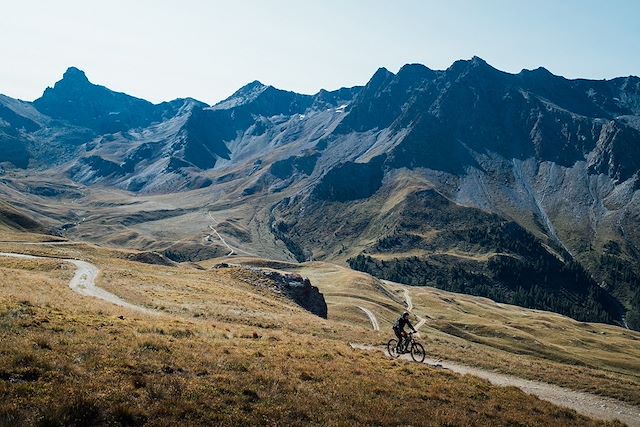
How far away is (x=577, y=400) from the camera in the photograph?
27453 millimetres

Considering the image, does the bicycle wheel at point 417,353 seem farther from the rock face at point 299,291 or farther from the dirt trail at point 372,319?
the dirt trail at point 372,319

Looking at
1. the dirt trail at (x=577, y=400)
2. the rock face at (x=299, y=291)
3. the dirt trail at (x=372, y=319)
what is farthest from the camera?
the dirt trail at (x=372, y=319)

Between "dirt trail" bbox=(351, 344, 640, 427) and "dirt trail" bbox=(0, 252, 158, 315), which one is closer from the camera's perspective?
"dirt trail" bbox=(351, 344, 640, 427)

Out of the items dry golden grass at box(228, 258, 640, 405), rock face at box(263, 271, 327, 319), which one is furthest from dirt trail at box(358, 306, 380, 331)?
rock face at box(263, 271, 327, 319)

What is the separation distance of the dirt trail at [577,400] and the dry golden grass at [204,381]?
9.52 feet

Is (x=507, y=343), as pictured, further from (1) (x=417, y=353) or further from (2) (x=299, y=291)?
(1) (x=417, y=353)

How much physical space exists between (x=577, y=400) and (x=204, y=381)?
2210 cm

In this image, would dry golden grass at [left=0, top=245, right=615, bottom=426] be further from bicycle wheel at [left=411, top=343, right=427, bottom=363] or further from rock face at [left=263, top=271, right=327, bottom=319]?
rock face at [left=263, top=271, right=327, bottom=319]

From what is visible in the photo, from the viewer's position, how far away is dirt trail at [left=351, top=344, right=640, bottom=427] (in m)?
25.2

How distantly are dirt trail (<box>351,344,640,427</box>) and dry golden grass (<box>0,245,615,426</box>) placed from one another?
2.90 m

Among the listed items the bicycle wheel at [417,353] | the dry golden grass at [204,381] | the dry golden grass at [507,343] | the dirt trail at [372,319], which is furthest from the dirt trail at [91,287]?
the dirt trail at [372,319]

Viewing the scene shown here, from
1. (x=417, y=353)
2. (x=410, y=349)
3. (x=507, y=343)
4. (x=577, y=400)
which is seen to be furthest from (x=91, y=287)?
(x=507, y=343)

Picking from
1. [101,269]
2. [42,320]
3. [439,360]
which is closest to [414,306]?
[101,269]

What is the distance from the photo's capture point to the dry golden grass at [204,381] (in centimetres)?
1488
